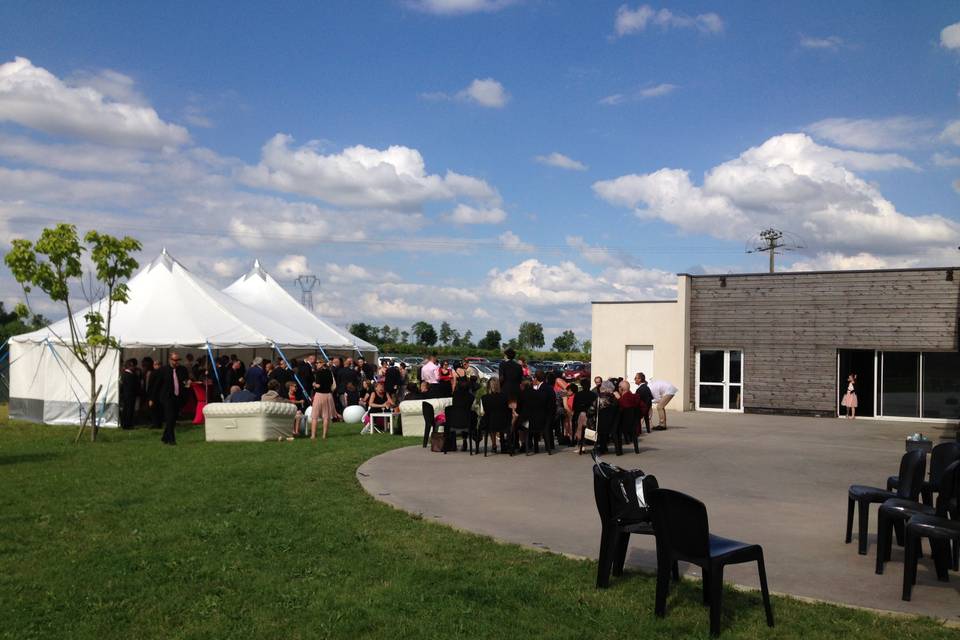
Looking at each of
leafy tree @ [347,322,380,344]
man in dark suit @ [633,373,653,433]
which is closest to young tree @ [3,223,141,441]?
man in dark suit @ [633,373,653,433]

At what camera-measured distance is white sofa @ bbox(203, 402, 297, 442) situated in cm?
1627

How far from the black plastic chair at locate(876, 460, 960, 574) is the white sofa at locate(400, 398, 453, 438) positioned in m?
11.2

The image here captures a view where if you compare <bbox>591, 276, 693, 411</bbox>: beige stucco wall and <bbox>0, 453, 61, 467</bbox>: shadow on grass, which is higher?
<bbox>591, 276, 693, 411</bbox>: beige stucco wall

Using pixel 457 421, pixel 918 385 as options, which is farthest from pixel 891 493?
pixel 918 385

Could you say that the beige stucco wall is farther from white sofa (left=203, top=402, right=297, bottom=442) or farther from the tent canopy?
white sofa (left=203, top=402, right=297, bottom=442)

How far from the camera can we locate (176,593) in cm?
591

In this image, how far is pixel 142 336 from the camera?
891 inches

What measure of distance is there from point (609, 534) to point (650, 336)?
23342 mm

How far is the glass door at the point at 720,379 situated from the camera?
1081 inches

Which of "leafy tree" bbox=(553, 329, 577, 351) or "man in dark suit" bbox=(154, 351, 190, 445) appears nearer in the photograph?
"man in dark suit" bbox=(154, 351, 190, 445)

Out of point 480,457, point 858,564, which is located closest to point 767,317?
point 480,457

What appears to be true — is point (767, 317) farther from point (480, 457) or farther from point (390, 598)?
point (390, 598)

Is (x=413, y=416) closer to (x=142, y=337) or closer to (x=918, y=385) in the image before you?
(x=142, y=337)

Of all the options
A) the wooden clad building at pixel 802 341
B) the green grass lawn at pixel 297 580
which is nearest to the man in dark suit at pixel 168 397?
the green grass lawn at pixel 297 580
